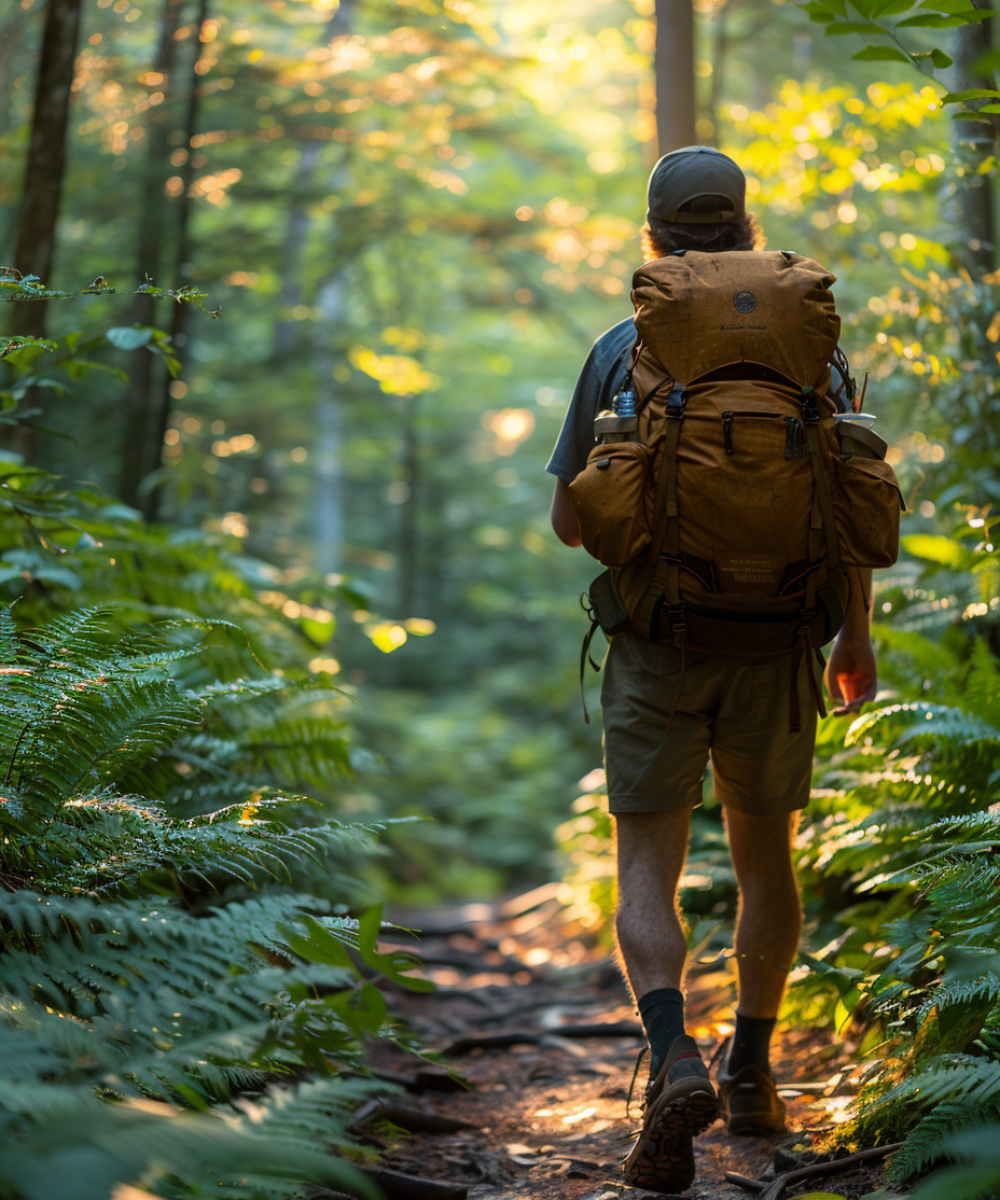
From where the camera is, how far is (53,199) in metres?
4.80

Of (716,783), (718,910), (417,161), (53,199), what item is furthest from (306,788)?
(417,161)

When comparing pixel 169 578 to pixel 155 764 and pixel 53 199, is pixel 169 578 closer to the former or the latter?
pixel 155 764

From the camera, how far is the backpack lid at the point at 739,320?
2.42 meters

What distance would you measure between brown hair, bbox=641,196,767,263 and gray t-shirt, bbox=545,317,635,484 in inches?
9.9

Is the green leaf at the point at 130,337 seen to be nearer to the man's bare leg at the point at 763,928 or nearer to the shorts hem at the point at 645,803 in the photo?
the shorts hem at the point at 645,803

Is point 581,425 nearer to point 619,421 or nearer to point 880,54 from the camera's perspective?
point 619,421

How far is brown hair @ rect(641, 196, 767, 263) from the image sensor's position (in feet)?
8.85

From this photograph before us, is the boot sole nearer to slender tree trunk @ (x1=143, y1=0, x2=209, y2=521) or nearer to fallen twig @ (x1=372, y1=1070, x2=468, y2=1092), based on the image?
fallen twig @ (x1=372, y1=1070, x2=468, y2=1092)

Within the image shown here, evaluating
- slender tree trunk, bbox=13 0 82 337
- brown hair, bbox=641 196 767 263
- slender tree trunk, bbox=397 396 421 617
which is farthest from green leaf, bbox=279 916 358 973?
slender tree trunk, bbox=397 396 421 617

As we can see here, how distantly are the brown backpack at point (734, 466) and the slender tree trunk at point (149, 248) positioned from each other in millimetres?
4814

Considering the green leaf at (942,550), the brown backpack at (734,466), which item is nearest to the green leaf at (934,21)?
the brown backpack at (734,466)

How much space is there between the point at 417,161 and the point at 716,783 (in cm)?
1015

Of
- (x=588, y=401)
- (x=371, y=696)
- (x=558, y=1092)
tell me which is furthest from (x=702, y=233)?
(x=371, y=696)

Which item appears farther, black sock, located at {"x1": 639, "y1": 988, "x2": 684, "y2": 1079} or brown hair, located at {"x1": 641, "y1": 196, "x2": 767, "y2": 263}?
brown hair, located at {"x1": 641, "y1": 196, "x2": 767, "y2": 263}
